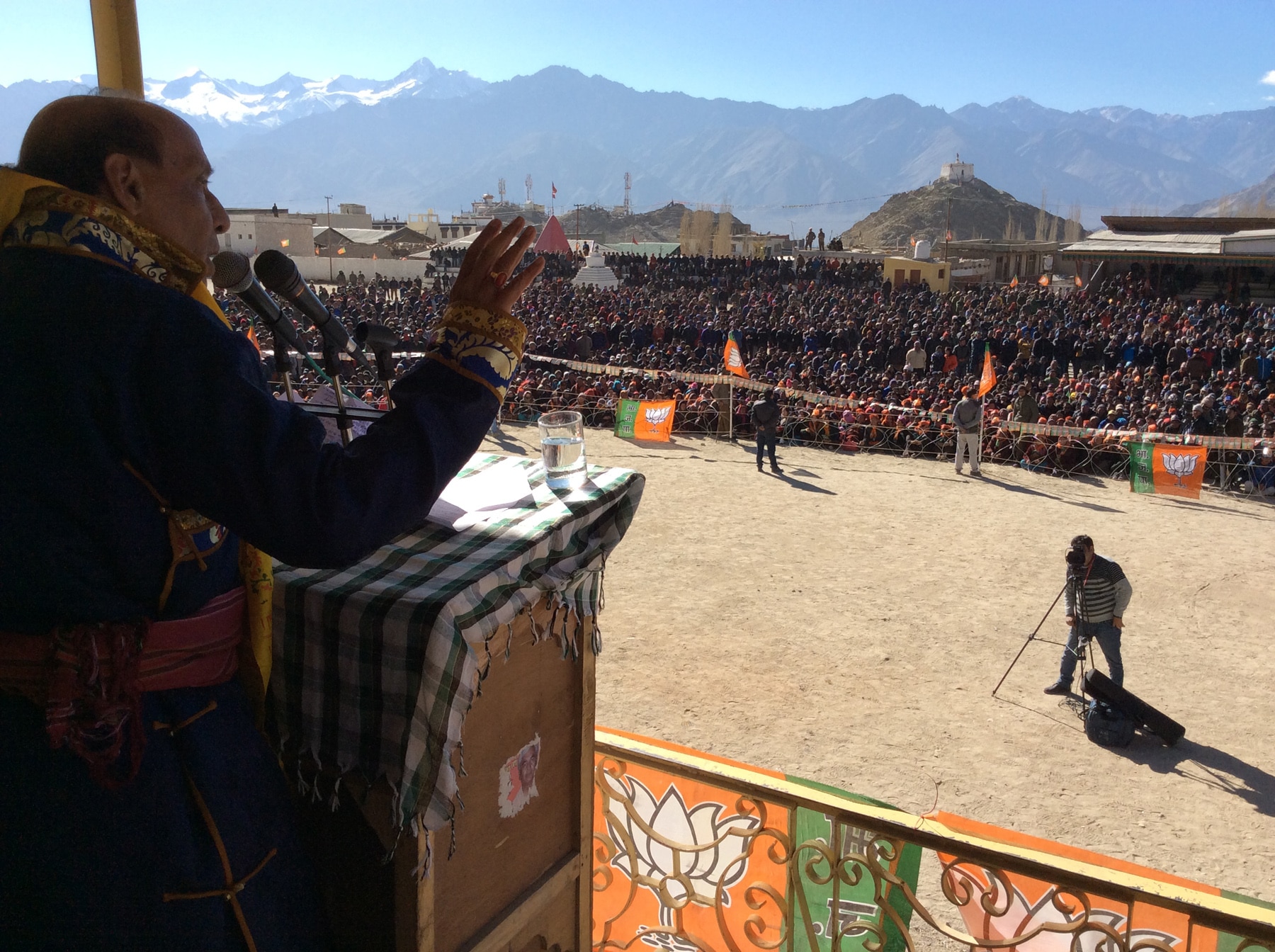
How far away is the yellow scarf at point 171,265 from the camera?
3.76 feet

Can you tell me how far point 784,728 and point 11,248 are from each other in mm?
5515

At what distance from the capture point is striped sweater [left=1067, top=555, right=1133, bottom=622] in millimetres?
6434

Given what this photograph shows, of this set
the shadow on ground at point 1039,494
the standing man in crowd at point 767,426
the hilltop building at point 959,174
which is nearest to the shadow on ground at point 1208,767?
the shadow on ground at point 1039,494

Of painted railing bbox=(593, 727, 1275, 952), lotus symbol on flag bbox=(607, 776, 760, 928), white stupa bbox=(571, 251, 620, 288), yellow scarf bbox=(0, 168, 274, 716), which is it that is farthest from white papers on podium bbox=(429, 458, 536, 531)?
white stupa bbox=(571, 251, 620, 288)

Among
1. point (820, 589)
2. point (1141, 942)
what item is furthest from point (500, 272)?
point (820, 589)

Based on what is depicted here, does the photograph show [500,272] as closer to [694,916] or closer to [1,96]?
[694,916]

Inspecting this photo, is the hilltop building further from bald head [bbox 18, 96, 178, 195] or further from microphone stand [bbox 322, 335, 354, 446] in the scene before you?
bald head [bbox 18, 96, 178, 195]

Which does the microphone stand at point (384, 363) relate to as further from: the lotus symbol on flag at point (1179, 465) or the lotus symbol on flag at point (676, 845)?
the lotus symbol on flag at point (1179, 465)

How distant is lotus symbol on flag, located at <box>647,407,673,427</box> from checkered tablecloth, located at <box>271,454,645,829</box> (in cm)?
1238

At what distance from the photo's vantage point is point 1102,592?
6434 millimetres

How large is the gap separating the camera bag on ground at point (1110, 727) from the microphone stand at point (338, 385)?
19.1 ft

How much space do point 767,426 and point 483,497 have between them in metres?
10.6

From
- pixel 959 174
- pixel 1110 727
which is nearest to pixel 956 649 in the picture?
pixel 1110 727

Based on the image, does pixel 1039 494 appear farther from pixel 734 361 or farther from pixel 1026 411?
pixel 734 361
